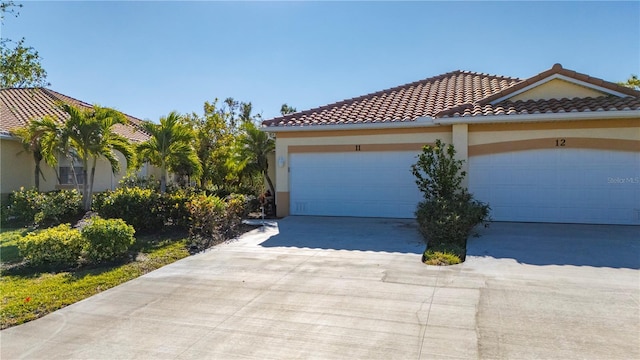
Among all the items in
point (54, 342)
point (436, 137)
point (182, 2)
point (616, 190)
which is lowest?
point (54, 342)

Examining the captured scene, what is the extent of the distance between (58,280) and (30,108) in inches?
646

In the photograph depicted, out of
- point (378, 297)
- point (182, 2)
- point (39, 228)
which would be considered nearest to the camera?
point (378, 297)

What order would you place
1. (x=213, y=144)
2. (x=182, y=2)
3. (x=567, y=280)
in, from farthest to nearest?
1. (x=213, y=144)
2. (x=182, y=2)
3. (x=567, y=280)

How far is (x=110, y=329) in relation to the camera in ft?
16.4

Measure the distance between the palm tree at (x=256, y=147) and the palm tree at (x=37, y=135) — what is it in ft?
20.6

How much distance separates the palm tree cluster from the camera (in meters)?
12.8

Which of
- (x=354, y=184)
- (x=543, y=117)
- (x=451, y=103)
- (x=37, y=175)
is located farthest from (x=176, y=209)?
(x=543, y=117)

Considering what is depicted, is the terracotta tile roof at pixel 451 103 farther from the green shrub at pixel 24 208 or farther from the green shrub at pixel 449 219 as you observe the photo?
the green shrub at pixel 24 208

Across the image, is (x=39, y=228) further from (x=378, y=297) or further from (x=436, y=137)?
(x=436, y=137)

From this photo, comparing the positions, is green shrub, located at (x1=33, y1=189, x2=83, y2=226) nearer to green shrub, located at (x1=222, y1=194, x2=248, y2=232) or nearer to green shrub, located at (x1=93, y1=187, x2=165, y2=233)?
green shrub, located at (x1=93, y1=187, x2=165, y2=233)

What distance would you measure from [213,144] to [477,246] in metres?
12.5

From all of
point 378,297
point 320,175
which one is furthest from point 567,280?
point 320,175

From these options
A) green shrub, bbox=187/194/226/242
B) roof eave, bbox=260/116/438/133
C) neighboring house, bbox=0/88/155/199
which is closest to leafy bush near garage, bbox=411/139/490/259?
roof eave, bbox=260/116/438/133

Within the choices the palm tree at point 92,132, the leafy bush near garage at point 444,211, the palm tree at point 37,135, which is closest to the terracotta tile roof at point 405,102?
the leafy bush near garage at point 444,211
